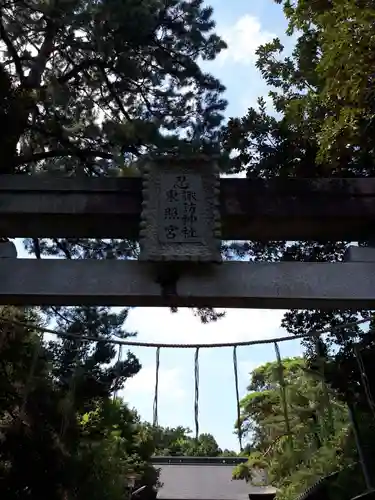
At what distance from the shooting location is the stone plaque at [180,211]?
142 inches

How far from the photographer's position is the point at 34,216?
152 inches

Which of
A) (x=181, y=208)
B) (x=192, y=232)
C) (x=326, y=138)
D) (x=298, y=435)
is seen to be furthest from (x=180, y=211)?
(x=298, y=435)

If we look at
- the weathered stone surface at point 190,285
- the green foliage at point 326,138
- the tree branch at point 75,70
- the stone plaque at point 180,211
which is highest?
the tree branch at point 75,70

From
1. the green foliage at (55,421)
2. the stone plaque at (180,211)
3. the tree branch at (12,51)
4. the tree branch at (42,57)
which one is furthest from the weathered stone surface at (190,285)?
the tree branch at (12,51)

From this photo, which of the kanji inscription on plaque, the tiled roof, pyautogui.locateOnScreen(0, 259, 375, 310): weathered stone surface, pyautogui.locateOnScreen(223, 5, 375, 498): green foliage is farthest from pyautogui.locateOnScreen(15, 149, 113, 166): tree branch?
the tiled roof

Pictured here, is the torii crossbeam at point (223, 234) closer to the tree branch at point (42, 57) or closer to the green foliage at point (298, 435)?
the green foliage at point (298, 435)

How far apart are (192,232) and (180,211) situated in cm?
21

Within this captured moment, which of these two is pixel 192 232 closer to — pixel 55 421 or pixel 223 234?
pixel 223 234

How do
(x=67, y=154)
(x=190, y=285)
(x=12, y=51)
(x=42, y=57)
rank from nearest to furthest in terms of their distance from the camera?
1. (x=190, y=285)
2. (x=67, y=154)
3. (x=12, y=51)
4. (x=42, y=57)

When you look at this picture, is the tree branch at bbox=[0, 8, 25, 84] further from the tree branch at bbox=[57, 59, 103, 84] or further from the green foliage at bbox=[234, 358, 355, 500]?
the green foliage at bbox=[234, 358, 355, 500]

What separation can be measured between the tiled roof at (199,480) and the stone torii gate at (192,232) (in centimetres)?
1687

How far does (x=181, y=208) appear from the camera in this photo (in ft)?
12.5

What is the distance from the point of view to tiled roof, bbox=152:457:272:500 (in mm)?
→ 19438

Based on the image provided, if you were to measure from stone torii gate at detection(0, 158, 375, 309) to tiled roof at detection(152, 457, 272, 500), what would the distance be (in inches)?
664
